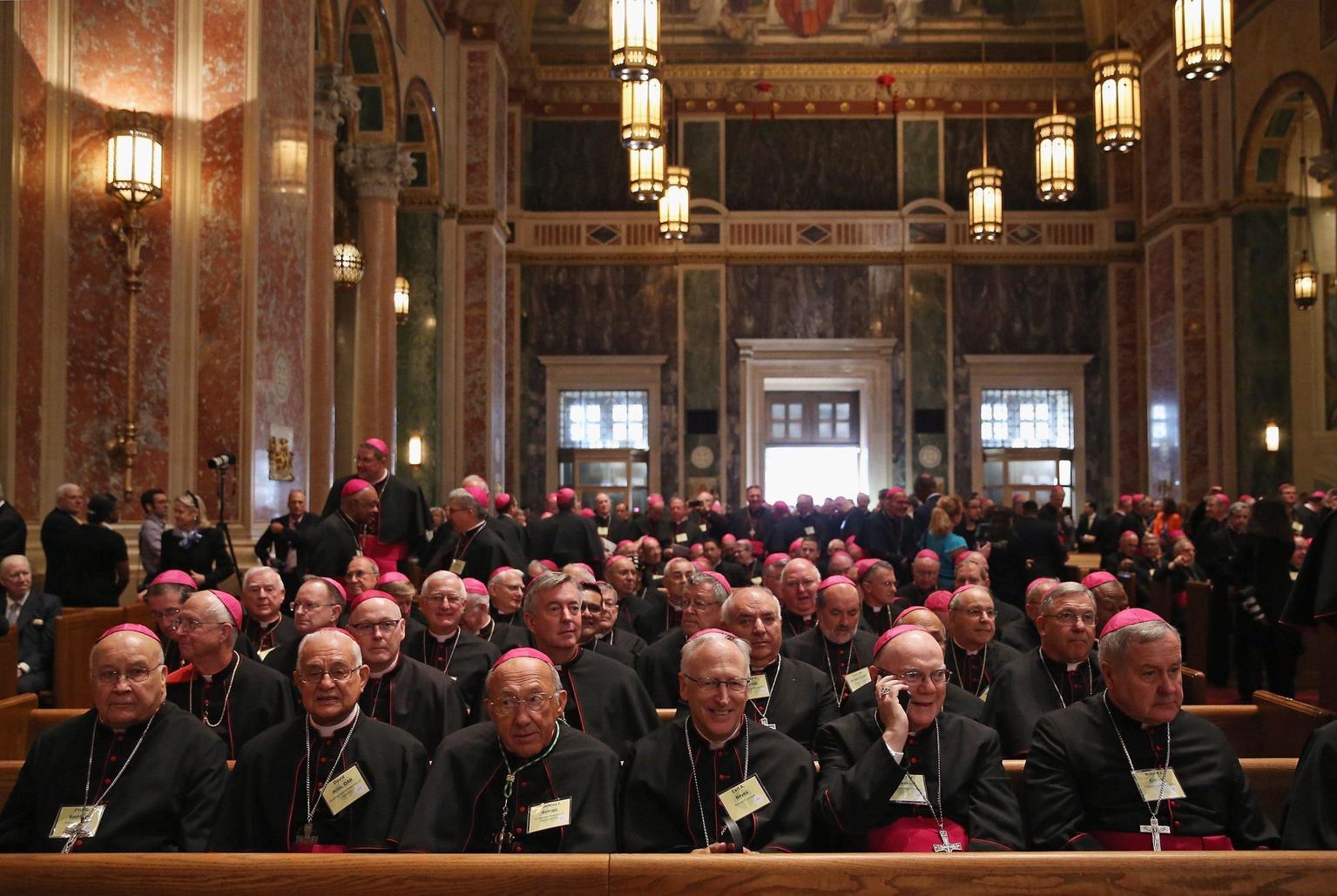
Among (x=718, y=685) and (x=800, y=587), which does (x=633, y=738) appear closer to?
(x=718, y=685)

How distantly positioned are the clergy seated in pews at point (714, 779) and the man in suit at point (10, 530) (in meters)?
5.49

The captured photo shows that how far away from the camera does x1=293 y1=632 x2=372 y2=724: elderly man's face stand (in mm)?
4520

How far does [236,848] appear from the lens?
4.50 meters

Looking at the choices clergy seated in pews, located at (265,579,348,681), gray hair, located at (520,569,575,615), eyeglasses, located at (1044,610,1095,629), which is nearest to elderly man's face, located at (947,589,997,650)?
eyeglasses, located at (1044,610,1095,629)

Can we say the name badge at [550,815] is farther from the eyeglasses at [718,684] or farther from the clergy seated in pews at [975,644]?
the clergy seated in pews at [975,644]

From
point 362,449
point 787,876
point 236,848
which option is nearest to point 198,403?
point 362,449

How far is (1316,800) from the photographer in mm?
3826

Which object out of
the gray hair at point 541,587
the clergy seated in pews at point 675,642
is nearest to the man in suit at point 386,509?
the clergy seated in pews at point 675,642

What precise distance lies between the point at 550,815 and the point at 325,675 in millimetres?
947

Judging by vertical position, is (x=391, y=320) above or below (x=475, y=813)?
above

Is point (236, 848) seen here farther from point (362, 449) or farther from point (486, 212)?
point (486, 212)

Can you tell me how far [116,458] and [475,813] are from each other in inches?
243

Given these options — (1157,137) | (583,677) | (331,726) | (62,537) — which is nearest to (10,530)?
(62,537)

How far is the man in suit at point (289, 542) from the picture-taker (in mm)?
9719
